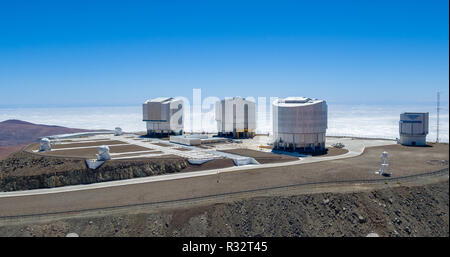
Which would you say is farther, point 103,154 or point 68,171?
point 103,154

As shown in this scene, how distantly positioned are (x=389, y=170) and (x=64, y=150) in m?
51.4

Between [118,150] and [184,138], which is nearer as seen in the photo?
[118,150]

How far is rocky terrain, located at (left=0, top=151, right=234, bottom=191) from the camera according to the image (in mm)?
42375

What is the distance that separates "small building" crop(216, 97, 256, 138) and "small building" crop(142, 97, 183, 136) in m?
11.2

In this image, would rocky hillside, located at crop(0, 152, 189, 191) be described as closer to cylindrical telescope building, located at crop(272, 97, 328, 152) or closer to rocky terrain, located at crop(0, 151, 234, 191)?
rocky terrain, located at crop(0, 151, 234, 191)

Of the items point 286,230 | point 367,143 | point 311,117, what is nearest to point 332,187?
point 286,230

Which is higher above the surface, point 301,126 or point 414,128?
point 301,126

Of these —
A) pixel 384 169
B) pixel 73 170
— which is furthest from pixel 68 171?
pixel 384 169

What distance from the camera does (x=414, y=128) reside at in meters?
62.6

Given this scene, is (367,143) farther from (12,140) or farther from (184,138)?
(12,140)

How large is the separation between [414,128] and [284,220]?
4524 cm

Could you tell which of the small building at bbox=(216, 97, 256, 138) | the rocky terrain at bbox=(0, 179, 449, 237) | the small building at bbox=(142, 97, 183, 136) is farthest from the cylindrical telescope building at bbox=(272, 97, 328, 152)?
the small building at bbox=(142, 97, 183, 136)

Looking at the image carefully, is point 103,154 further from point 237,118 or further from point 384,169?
point 237,118
